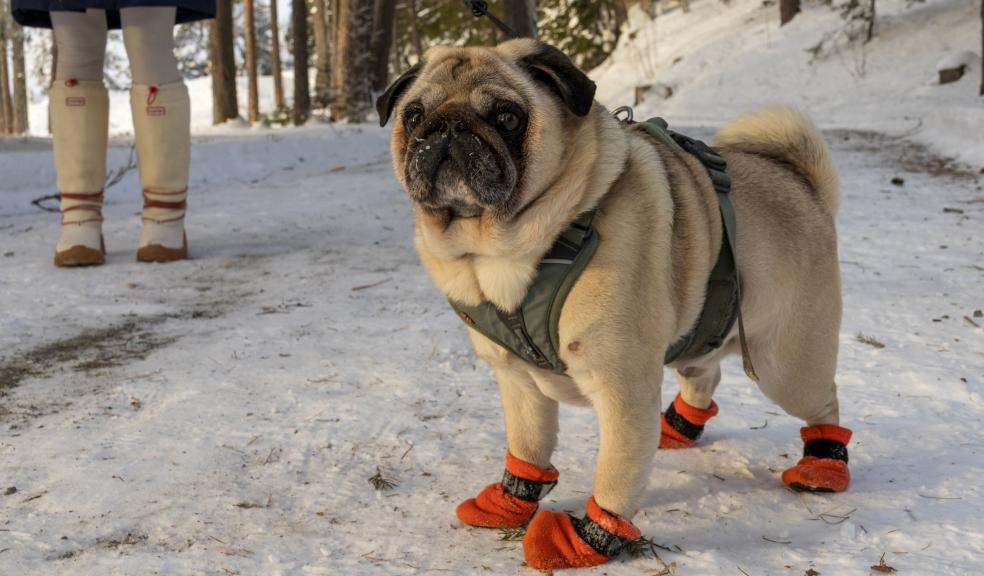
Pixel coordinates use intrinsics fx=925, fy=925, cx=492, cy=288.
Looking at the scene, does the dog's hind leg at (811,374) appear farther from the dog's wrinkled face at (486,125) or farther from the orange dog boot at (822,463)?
the dog's wrinkled face at (486,125)

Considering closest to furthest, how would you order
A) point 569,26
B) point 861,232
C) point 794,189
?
point 794,189 → point 861,232 → point 569,26

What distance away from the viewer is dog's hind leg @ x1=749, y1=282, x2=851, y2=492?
2.94m

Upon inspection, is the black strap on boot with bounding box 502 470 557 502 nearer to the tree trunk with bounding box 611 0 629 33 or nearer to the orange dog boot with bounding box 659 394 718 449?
the orange dog boot with bounding box 659 394 718 449

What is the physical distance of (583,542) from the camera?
8.16 ft

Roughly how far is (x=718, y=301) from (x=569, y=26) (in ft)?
93.8

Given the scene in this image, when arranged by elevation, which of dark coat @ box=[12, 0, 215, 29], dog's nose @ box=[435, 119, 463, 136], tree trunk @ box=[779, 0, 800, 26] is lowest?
dog's nose @ box=[435, 119, 463, 136]

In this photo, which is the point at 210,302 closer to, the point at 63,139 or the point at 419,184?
the point at 63,139

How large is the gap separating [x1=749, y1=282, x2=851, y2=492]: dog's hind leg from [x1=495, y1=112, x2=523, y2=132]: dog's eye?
1134mm

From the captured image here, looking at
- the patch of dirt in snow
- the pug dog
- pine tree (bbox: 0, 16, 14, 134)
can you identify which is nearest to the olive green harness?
the pug dog

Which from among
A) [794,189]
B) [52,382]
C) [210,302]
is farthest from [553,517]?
[210,302]

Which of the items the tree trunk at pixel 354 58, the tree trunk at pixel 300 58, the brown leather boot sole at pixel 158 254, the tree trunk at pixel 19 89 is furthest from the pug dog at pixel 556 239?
the tree trunk at pixel 19 89

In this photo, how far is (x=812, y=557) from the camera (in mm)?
2479

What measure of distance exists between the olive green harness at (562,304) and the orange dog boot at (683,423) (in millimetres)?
622

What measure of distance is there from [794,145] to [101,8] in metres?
4.15
